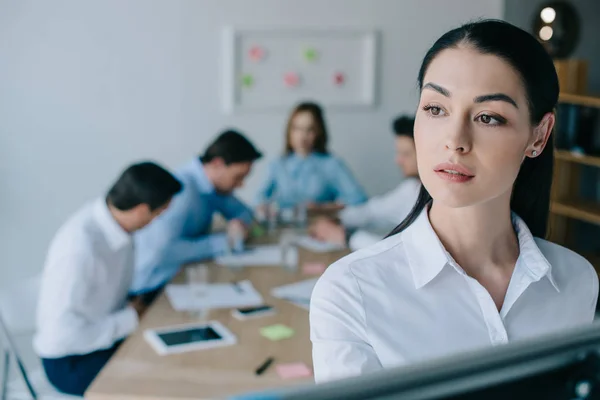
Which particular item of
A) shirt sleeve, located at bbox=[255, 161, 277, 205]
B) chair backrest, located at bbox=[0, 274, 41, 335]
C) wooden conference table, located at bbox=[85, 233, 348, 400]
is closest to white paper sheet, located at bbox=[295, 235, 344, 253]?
wooden conference table, located at bbox=[85, 233, 348, 400]

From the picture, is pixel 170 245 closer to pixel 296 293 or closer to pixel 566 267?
pixel 296 293

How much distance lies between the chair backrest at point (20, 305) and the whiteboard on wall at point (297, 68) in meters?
2.70

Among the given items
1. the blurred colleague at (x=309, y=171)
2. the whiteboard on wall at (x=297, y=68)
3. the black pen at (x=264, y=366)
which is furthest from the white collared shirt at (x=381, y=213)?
the black pen at (x=264, y=366)

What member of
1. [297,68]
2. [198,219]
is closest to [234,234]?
[198,219]

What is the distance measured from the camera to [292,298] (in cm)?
317

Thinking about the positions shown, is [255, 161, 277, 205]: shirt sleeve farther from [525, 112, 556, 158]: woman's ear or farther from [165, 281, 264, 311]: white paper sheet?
[525, 112, 556, 158]: woman's ear

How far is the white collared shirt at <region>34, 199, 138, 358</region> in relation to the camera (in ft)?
9.57

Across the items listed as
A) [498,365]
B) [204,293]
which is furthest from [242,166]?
[498,365]

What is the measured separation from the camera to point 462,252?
46.8 inches

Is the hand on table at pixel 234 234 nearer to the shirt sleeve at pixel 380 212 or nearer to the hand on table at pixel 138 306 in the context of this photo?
the hand on table at pixel 138 306

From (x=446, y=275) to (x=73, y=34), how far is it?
4.83m

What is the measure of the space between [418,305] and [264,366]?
1.42m

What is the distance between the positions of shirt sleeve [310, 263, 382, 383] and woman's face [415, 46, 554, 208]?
0.60 ft

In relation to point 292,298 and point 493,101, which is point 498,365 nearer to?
point 493,101
